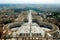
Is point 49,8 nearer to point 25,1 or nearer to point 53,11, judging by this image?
point 53,11

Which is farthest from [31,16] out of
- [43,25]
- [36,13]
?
[43,25]

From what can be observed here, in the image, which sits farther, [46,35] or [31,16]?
[31,16]

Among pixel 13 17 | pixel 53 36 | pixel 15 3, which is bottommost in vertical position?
pixel 53 36

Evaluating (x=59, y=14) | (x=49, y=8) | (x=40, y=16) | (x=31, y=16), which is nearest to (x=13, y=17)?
(x=31, y=16)

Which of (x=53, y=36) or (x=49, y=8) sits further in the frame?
(x=49, y=8)

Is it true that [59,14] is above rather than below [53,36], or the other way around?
above

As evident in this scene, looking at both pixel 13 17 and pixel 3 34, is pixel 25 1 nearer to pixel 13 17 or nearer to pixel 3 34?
pixel 13 17

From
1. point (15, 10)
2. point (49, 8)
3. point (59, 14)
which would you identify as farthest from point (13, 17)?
point (59, 14)

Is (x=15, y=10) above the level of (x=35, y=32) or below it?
above
